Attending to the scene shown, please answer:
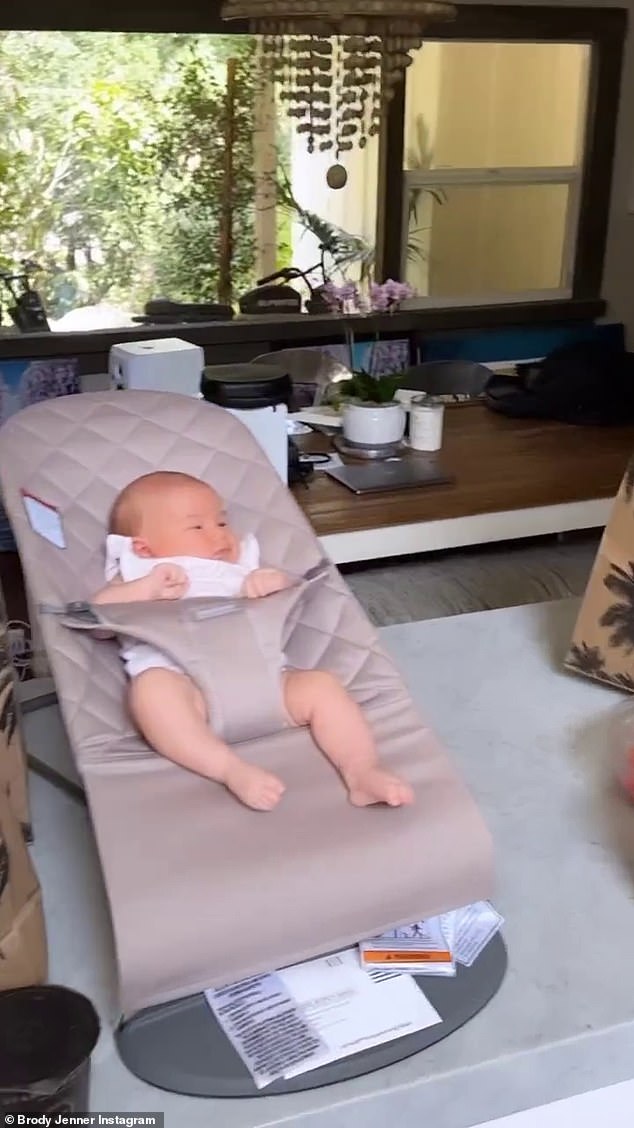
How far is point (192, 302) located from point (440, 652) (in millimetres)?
3137

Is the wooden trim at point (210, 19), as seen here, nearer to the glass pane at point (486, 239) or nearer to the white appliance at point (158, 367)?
the glass pane at point (486, 239)

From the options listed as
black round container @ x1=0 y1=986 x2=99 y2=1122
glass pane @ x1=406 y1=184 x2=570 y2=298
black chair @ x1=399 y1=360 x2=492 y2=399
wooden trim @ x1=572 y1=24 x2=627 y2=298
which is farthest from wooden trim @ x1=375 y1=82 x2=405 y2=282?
black round container @ x1=0 y1=986 x2=99 y2=1122

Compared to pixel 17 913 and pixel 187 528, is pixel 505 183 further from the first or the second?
pixel 17 913

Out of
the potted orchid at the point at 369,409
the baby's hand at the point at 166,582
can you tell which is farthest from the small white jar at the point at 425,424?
the baby's hand at the point at 166,582

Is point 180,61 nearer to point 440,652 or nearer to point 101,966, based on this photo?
point 440,652

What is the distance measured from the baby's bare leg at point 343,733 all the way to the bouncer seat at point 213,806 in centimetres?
2

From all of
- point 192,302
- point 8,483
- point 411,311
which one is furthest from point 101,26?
point 8,483

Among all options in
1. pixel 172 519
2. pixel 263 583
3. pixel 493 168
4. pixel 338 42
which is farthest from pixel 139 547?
pixel 493 168

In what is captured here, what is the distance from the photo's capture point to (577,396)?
338cm

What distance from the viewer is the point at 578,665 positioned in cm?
154

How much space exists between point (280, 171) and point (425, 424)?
75.2 inches

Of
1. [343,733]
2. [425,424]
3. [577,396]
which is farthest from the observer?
[577,396]

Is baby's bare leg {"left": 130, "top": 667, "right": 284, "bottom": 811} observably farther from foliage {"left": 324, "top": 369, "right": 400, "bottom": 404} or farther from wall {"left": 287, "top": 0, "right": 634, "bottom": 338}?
wall {"left": 287, "top": 0, "right": 634, "bottom": 338}

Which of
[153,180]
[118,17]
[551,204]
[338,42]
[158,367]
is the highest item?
[118,17]
